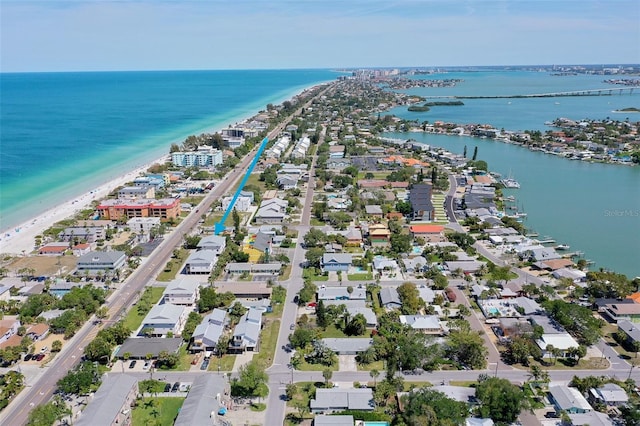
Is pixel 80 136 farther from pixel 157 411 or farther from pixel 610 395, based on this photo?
pixel 610 395

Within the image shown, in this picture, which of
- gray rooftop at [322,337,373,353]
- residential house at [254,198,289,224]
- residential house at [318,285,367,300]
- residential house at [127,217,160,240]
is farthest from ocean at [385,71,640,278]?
residential house at [127,217,160,240]

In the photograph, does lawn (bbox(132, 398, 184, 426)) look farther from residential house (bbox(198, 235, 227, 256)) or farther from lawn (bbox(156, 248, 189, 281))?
residential house (bbox(198, 235, 227, 256))

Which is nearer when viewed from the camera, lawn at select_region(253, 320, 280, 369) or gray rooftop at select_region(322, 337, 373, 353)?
lawn at select_region(253, 320, 280, 369)

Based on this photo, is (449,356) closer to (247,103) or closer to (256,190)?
(256,190)

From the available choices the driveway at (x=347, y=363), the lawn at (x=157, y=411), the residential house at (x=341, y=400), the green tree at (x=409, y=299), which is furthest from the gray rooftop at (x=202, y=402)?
the green tree at (x=409, y=299)

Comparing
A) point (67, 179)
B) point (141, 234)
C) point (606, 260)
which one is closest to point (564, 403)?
point (606, 260)
